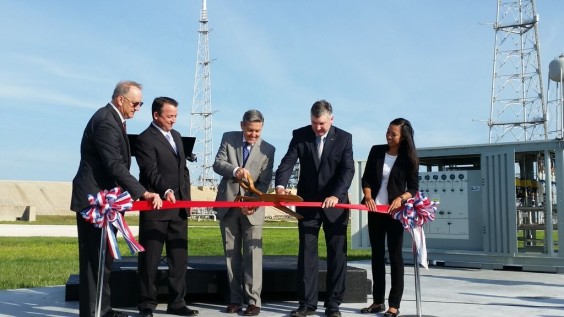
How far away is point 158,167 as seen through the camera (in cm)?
518

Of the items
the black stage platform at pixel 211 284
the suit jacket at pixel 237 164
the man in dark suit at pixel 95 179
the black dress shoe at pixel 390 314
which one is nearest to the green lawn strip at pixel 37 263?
the black stage platform at pixel 211 284

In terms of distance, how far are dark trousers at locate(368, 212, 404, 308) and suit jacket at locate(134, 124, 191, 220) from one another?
1.69m

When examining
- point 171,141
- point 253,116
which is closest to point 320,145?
point 253,116

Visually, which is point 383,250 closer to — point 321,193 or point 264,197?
point 321,193

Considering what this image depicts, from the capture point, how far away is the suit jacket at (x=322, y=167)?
5.29 meters

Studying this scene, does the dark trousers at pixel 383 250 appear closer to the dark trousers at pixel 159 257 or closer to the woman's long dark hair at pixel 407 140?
the woman's long dark hair at pixel 407 140

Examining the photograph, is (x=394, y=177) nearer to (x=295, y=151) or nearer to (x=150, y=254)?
(x=295, y=151)

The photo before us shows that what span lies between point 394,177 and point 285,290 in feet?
4.98

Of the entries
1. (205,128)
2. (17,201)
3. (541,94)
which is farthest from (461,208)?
(17,201)

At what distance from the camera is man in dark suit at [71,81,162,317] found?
4.46m

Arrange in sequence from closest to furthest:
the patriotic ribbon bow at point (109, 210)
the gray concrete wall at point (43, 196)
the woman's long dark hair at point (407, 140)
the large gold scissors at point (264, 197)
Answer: the patriotic ribbon bow at point (109, 210) < the large gold scissors at point (264, 197) < the woman's long dark hair at point (407, 140) < the gray concrete wall at point (43, 196)

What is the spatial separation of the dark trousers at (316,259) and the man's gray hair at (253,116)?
947 mm

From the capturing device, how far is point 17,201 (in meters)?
56.6

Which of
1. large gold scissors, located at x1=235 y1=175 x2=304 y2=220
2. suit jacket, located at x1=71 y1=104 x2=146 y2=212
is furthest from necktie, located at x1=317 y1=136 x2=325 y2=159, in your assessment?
suit jacket, located at x1=71 y1=104 x2=146 y2=212
